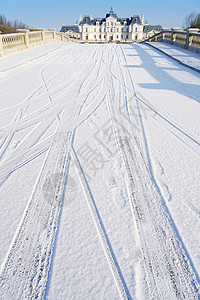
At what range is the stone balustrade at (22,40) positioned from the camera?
12.8m

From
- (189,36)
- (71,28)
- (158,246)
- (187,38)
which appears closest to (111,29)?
(71,28)

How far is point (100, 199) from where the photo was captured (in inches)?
103

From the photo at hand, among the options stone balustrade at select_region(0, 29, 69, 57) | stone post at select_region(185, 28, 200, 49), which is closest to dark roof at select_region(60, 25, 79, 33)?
stone balustrade at select_region(0, 29, 69, 57)

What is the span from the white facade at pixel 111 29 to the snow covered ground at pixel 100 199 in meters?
81.1

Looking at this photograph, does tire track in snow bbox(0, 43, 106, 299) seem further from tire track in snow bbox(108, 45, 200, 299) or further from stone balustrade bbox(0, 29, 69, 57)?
stone balustrade bbox(0, 29, 69, 57)

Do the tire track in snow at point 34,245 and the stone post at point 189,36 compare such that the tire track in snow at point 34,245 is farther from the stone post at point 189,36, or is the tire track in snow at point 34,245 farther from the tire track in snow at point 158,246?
the stone post at point 189,36

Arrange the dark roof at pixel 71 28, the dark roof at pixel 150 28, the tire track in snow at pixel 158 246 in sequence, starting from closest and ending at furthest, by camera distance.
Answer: the tire track in snow at pixel 158 246 → the dark roof at pixel 150 28 → the dark roof at pixel 71 28

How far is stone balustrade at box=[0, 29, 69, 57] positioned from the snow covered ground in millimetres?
9328

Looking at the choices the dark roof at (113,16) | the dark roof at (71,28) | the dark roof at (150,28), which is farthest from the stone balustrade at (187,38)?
the dark roof at (71,28)

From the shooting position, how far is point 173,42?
60.8ft

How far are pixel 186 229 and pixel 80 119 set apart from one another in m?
3.51

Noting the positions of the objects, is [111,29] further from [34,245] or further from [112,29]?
[34,245]

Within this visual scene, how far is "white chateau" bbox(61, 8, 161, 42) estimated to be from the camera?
240 ft

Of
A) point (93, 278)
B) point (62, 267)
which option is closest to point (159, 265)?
point (93, 278)
